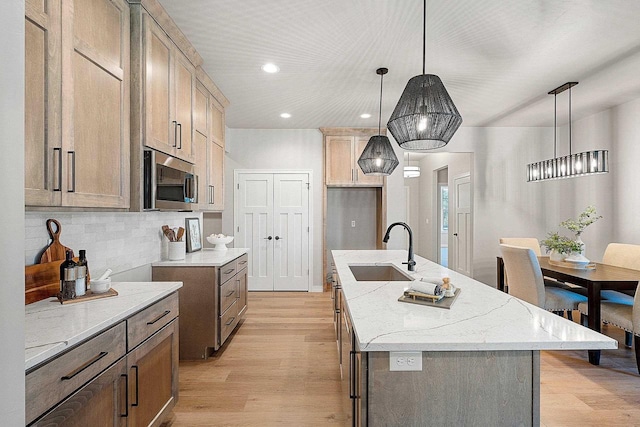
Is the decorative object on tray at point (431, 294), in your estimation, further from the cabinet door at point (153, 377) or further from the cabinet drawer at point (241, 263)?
the cabinet drawer at point (241, 263)

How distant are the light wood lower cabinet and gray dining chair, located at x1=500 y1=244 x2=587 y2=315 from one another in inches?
121

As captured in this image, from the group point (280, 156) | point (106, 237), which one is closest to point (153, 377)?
point (106, 237)

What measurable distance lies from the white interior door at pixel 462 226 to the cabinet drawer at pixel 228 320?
3896mm

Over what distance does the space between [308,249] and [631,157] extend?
14.4ft

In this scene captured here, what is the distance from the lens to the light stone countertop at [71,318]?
1.17 meters

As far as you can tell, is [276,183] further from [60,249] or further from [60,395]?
[60,395]

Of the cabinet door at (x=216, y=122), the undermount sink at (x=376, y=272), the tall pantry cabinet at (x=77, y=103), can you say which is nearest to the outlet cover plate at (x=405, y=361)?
the tall pantry cabinet at (x=77, y=103)

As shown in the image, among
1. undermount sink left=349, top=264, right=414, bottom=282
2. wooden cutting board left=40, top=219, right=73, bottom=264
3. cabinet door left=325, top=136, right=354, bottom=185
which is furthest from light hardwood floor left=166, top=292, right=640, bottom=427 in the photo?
cabinet door left=325, top=136, right=354, bottom=185

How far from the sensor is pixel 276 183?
5.75 m

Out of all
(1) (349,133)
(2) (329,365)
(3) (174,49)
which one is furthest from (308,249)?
(3) (174,49)

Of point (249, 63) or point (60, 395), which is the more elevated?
point (249, 63)

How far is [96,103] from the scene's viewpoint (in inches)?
71.6

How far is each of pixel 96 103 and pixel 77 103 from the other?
169mm

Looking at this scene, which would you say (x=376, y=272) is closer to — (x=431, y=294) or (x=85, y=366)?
(x=431, y=294)
